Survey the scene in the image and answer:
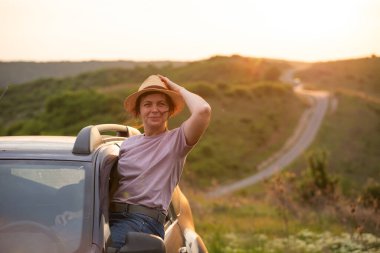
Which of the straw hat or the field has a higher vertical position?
the straw hat

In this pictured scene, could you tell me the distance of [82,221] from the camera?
3.55m

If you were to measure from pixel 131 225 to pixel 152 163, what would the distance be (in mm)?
421

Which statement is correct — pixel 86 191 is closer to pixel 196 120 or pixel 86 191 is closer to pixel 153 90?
pixel 196 120

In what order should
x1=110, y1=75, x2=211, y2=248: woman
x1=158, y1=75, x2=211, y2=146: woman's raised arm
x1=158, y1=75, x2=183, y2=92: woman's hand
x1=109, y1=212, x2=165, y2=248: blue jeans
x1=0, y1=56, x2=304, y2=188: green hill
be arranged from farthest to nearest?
x1=0, y1=56, x2=304, y2=188: green hill < x1=158, y1=75, x2=183, y2=92: woman's hand < x1=158, y1=75, x2=211, y2=146: woman's raised arm < x1=110, y1=75, x2=211, y2=248: woman < x1=109, y1=212, x2=165, y2=248: blue jeans

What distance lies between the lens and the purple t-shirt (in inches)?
160

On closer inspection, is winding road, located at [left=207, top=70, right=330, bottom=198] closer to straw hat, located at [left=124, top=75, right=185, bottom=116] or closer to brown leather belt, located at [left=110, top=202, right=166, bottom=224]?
straw hat, located at [left=124, top=75, right=185, bottom=116]

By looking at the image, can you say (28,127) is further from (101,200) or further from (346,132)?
(101,200)

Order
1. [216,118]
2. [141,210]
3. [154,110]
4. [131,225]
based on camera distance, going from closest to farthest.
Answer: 1. [131,225]
2. [141,210]
3. [154,110]
4. [216,118]

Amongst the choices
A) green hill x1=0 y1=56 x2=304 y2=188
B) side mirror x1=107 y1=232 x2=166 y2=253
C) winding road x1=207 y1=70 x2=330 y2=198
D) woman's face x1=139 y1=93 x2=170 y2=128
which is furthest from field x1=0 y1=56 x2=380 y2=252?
side mirror x1=107 y1=232 x2=166 y2=253

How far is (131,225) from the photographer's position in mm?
3885

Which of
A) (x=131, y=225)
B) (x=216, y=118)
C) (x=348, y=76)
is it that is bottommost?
(x=216, y=118)

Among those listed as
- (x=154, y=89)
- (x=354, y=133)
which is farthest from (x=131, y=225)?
(x=354, y=133)

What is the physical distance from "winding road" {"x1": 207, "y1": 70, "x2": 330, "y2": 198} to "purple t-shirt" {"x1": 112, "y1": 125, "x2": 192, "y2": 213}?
106 ft

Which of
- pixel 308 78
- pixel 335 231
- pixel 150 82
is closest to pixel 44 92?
pixel 308 78
